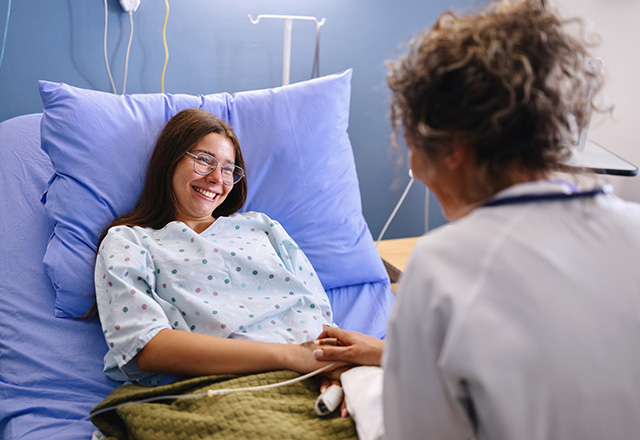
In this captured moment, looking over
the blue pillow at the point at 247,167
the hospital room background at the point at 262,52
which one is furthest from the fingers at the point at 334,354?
the hospital room background at the point at 262,52

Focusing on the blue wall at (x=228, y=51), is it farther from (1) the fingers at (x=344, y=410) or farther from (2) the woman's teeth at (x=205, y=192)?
(1) the fingers at (x=344, y=410)

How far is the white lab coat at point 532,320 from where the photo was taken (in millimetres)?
598

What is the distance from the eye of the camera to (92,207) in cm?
151

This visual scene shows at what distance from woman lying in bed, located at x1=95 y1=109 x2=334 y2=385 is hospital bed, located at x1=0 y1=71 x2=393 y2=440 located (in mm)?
91

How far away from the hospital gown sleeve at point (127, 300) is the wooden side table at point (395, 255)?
100 centimetres

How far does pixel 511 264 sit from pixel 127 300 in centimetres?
87

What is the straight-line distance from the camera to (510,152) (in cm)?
68

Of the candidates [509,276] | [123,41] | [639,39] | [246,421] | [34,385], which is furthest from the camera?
[639,39]

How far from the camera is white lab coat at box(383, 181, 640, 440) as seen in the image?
1.96 ft

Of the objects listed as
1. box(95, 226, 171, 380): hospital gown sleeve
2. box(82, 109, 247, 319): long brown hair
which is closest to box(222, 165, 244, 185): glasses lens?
box(82, 109, 247, 319): long brown hair

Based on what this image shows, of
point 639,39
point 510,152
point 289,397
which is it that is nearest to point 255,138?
point 289,397

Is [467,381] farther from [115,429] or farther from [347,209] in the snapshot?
[347,209]

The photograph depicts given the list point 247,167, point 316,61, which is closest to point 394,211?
point 316,61

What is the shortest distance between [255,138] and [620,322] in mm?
1300
